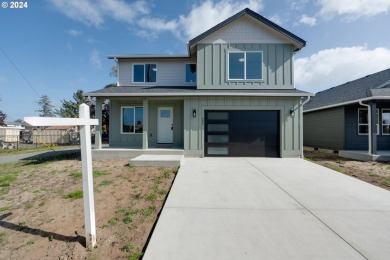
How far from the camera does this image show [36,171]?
6992 mm

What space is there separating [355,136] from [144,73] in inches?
503

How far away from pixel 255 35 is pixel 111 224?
32.8 ft

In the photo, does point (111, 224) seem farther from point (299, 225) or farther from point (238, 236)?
point (299, 225)

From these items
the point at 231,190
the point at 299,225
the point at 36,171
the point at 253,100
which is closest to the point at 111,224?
the point at 231,190

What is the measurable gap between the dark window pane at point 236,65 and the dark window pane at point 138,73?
5233 millimetres

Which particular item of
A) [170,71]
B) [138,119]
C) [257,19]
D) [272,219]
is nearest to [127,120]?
[138,119]

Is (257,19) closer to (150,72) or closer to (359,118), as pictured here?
(150,72)

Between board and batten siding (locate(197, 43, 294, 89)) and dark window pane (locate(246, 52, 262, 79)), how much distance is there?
0.64ft

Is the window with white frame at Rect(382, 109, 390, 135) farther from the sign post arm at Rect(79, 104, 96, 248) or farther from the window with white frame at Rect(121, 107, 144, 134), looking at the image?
the sign post arm at Rect(79, 104, 96, 248)

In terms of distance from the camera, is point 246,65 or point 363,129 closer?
point 246,65

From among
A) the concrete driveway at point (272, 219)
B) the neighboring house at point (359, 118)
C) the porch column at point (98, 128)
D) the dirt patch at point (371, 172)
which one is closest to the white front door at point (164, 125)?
the porch column at point (98, 128)

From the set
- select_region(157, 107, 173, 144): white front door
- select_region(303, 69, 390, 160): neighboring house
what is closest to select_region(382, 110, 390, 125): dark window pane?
select_region(303, 69, 390, 160): neighboring house

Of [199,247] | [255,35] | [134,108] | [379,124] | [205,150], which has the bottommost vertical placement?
[199,247]

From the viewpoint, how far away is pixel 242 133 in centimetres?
930
